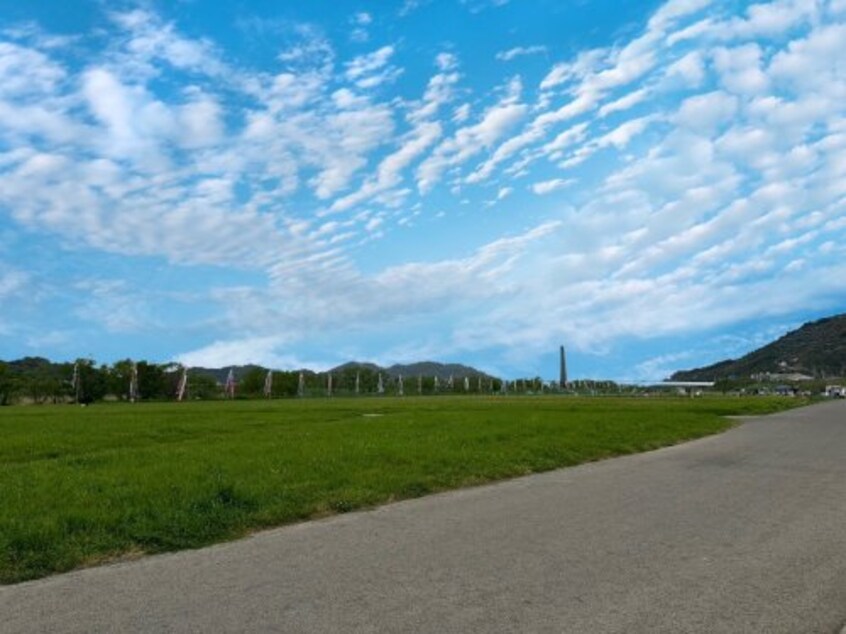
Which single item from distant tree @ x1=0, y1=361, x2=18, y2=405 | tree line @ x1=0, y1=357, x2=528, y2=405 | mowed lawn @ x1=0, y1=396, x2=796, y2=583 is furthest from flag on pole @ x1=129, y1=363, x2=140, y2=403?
mowed lawn @ x1=0, y1=396, x2=796, y2=583

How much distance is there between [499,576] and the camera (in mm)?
7070

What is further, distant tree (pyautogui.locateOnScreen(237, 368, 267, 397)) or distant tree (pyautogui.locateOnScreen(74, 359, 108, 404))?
distant tree (pyautogui.locateOnScreen(237, 368, 267, 397))

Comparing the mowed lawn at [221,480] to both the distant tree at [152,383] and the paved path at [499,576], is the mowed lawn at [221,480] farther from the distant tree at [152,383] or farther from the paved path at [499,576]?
the distant tree at [152,383]

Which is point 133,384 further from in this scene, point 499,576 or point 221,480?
point 499,576

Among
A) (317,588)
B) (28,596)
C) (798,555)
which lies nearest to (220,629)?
(317,588)

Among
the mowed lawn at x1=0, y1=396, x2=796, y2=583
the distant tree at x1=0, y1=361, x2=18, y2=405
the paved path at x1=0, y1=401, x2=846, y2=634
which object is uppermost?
the distant tree at x1=0, y1=361, x2=18, y2=405

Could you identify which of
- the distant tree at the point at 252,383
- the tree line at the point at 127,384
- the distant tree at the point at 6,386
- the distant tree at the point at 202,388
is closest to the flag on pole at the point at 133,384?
the tree line at the point at 127,384

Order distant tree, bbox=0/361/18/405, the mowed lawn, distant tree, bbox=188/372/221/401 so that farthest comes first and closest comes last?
distant tree, bbox=188/372/221/401 → distant tree, bbox=0/361/18/405 → the mowed lawn

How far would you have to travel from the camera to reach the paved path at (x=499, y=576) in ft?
19.2

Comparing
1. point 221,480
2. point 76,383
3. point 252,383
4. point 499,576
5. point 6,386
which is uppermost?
point 252,383

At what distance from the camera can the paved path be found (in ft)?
19.2

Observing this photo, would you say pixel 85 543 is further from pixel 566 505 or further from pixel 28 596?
pixel 566 505

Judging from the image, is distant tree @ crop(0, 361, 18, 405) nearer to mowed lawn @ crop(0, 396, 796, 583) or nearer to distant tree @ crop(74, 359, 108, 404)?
distant tree @ crop(74, 359, 108, 404)

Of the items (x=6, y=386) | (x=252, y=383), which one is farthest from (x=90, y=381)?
(x=252, y=383)
